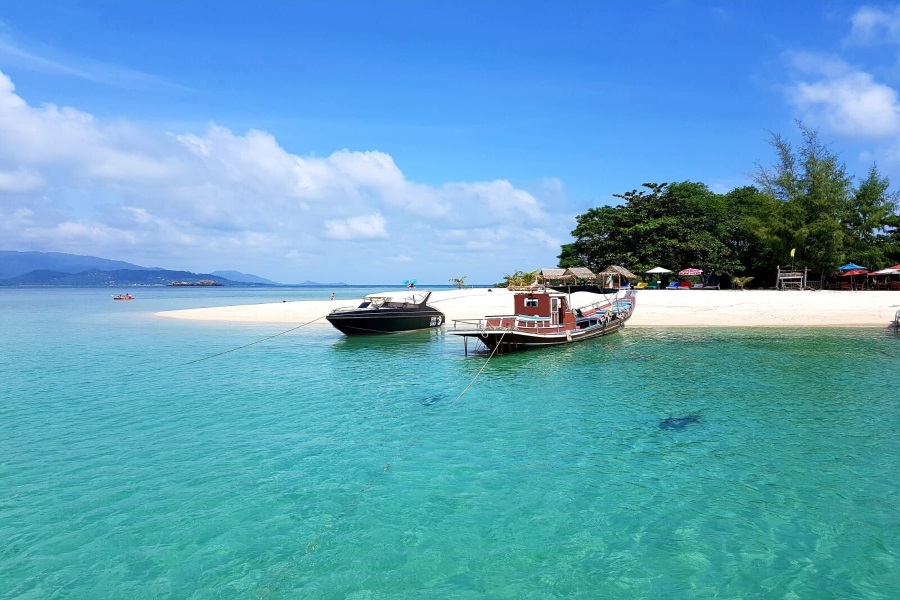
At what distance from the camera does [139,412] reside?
16.2 meters

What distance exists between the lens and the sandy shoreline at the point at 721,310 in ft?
127

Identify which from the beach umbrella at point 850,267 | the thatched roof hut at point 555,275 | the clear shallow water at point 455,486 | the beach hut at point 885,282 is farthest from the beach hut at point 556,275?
the clear shallow water at point 455,486

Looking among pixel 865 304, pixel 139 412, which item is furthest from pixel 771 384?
pixel 865 304

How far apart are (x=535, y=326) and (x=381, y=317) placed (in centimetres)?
1175

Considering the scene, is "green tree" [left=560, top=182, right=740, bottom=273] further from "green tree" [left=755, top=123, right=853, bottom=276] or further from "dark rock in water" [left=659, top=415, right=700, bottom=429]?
"dark rock in water" [left=659, top=415, right=700, bottom=429]

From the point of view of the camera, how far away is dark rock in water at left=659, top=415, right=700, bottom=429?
13969 millimetres

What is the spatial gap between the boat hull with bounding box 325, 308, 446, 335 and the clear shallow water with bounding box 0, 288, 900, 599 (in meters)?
13.0

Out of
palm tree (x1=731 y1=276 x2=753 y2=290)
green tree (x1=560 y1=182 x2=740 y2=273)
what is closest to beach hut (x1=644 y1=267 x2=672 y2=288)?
green tree (x1=560 y1=182 x2=740 y2=273)

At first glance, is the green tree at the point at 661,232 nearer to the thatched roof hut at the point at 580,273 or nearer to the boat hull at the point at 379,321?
the thatched roof hut at the point at 580,273

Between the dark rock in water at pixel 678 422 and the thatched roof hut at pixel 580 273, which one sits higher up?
the thatched roof hut at pixel 580 273

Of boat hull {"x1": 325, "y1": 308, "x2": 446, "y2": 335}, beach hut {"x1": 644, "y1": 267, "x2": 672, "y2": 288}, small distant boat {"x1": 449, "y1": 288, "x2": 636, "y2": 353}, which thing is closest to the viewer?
small distant boat {"x1": 449, "y1": 288, "x2": 636, "y2": 353}

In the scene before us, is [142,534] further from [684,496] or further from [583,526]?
[684,496]

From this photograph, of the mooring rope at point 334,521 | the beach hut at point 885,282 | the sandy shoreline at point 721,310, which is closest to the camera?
the mooring rope at point 334,521

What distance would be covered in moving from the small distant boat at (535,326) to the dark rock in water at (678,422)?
12224 mm
